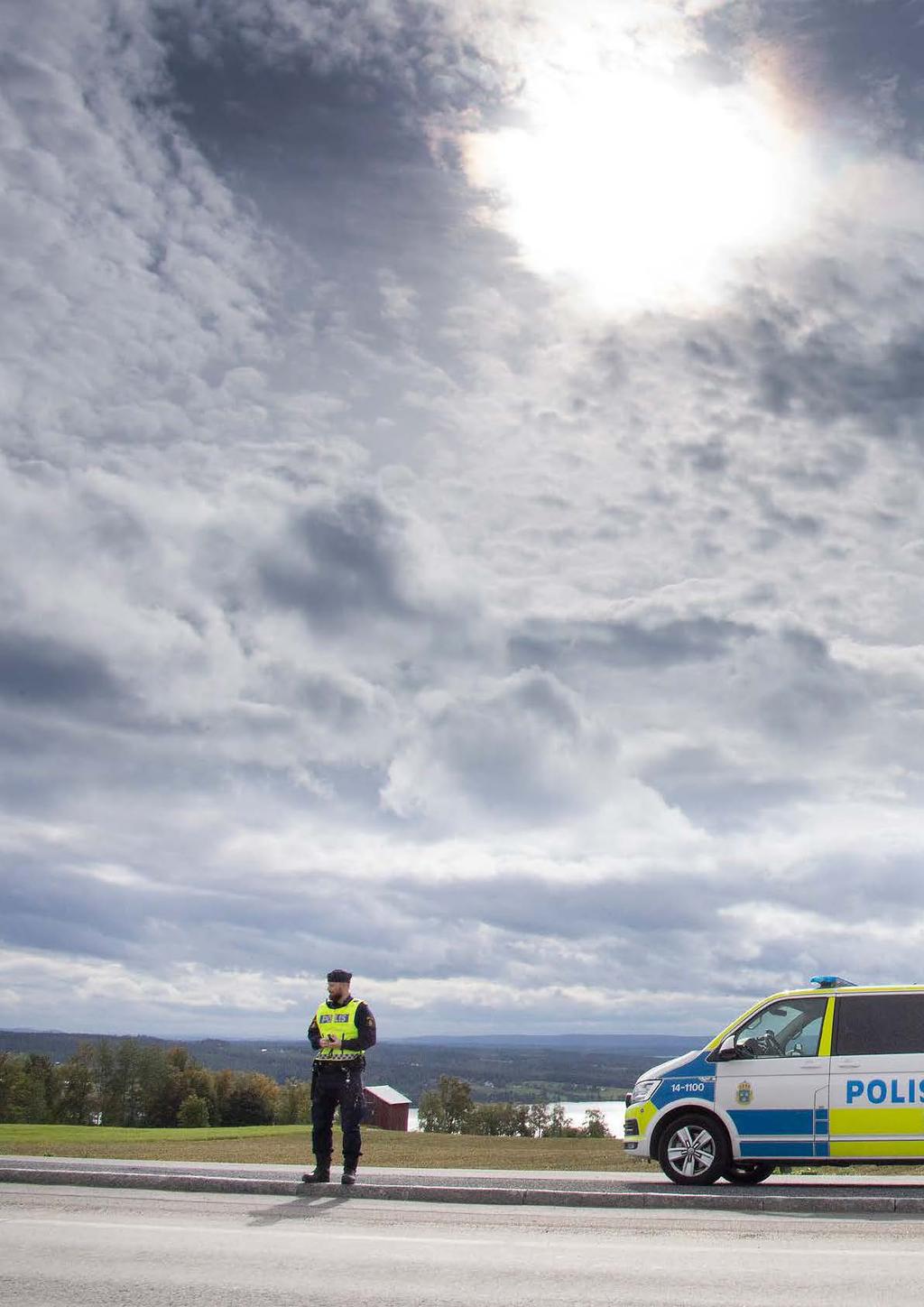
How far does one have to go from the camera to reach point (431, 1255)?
31.9 ft

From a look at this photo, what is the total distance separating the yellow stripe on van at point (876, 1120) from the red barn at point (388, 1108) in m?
31.1

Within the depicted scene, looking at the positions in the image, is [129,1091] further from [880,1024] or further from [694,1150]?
[880,1024]

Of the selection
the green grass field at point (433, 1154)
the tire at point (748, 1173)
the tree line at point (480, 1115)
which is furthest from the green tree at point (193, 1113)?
the tire at point (748, 1173)

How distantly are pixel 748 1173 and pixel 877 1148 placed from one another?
70.5 inches

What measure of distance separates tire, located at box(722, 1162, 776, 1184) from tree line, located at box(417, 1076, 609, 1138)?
41.9 meters

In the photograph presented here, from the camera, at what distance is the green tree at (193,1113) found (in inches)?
3632

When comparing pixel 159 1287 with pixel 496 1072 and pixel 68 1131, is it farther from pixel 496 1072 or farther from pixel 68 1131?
pixel 496 1072

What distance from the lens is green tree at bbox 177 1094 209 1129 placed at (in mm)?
92250

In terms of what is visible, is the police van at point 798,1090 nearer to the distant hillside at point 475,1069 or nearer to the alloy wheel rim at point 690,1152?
the alloy wheel rim at point 690,1152

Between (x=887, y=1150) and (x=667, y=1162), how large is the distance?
216 centimetres

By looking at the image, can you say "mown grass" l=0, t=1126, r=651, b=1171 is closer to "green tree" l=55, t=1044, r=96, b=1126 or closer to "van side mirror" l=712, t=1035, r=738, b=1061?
"van side mirror" l=712, t=1035, r=738, b=1061

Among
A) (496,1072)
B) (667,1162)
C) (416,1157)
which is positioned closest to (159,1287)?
(667,1162)

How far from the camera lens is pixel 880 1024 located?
46.3 feet

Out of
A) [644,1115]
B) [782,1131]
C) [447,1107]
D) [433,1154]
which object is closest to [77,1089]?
[447,1107]
